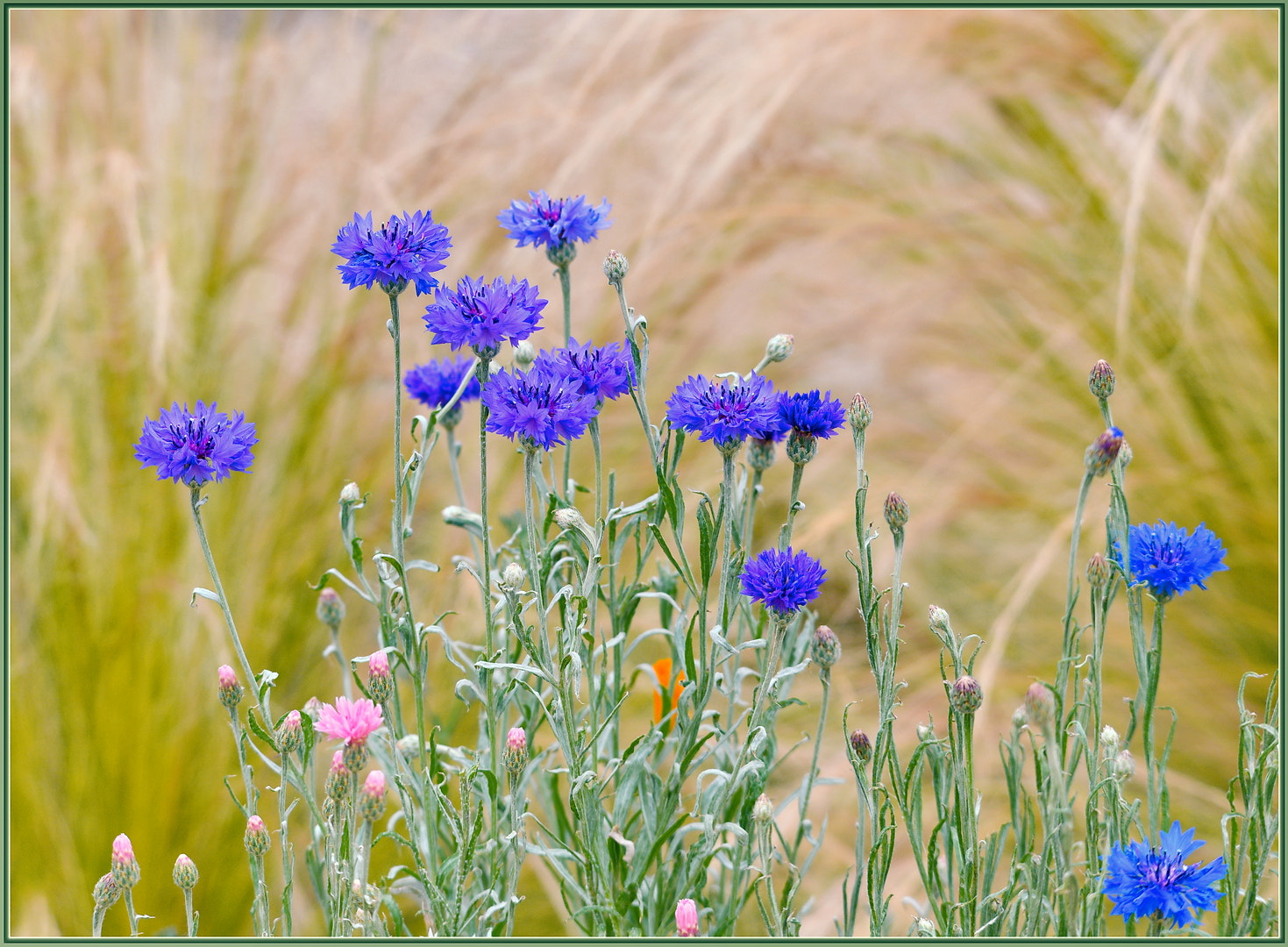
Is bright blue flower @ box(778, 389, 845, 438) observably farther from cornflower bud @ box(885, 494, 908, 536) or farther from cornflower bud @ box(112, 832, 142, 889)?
cornflower bud @ box(112, 832, 142, 889)

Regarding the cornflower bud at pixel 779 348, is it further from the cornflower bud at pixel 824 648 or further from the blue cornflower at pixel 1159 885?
the blue cornflower at pixel 1159 885

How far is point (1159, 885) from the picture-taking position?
53cm

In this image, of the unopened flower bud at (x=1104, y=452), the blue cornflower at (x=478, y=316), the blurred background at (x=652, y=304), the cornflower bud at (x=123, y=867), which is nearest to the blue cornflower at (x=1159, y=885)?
the unopened flower bud at (x=1104, y=452)

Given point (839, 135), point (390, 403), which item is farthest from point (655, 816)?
point (839, 135)

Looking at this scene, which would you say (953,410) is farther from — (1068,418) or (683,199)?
(683,199)

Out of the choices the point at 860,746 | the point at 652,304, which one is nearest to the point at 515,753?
the point at 860,746

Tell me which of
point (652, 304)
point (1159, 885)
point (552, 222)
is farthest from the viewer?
point (652, 304)

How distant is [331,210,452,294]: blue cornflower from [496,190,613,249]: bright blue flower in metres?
0.08

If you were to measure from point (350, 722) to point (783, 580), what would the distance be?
0.78 ft

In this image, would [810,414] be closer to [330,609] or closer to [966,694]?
[966,694]

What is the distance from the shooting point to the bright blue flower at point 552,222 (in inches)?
25.6

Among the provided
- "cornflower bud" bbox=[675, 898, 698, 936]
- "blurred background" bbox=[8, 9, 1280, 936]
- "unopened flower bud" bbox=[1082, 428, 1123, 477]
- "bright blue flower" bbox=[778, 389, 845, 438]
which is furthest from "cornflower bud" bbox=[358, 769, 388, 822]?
"blurred background" bbox=[8, 9, 1280, 936]

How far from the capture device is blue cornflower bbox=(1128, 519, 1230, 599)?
0.60 meters

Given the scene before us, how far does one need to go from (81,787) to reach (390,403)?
59 centimetres
